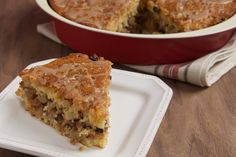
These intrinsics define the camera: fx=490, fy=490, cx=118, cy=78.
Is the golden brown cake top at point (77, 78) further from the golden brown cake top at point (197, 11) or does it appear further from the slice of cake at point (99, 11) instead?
the golden brown cake top at point (197, 11)

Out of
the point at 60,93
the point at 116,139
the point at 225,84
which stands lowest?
the point at 225,84

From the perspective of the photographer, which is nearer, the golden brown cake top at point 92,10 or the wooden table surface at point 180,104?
the wooden table surface at point 180,104

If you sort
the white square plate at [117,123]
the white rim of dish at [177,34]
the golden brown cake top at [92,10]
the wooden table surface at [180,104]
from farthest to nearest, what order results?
1. the golden brown cake top at [92,10]
2. the white rim of dish at [177,34]
3. the wooden table surface at [180,104]
4. the white square plate at [117,123]

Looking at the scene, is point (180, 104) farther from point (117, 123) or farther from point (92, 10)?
point (92, 10)

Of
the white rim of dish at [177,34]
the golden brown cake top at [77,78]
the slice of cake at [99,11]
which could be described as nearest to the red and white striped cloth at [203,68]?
the white rim of dish at [177,34]

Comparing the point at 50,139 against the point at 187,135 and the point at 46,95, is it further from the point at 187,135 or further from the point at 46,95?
the point at 187,135

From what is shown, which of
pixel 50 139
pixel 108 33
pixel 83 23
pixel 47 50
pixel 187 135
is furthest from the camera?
pixel 47 50

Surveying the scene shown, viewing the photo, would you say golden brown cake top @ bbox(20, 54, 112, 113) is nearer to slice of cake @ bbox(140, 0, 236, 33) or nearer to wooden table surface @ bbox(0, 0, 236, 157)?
wooden table surface @ bbox(0, 0, 236, 157)

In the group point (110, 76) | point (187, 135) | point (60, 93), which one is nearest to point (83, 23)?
point (110, 76)
